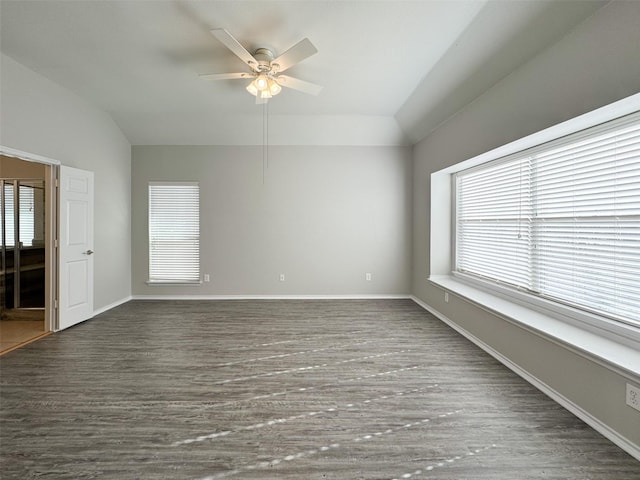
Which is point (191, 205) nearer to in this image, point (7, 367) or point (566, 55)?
point (7, 367)

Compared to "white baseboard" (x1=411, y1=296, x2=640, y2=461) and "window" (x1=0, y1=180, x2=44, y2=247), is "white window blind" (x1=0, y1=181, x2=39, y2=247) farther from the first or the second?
"white baseboard" (x1=411, y1=296, x2=640, y2=461)

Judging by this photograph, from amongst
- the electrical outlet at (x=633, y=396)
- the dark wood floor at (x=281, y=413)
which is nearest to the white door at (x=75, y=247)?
the dark wood floor at (x=281, y=413)

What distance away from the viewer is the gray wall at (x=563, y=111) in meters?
1.75

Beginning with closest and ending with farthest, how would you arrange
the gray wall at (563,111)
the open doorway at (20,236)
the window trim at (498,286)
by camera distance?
the gray wall at (563,111), the window trim at (498,286), the open doorway at (20,236)

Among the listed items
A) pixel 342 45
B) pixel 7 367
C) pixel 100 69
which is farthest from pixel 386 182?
pixel 7 367

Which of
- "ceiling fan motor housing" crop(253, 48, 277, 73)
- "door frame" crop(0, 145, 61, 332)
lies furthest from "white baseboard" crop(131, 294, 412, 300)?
"ceiling fan motor housing" crop(253, 48, 277, 73)

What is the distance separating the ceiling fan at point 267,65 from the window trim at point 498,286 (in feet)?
6.93

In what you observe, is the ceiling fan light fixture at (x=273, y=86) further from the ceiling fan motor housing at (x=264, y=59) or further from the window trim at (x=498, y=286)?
the window trim at (x=498, y=286)

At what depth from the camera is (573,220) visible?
96.7 inches

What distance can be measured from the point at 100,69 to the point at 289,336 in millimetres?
3820

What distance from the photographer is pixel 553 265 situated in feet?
8.79

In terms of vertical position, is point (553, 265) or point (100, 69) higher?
point (100, 69)

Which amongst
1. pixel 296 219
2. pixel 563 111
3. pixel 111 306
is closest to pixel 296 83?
pixel 563 111

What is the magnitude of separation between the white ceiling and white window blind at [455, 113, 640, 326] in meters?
0.88
